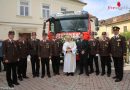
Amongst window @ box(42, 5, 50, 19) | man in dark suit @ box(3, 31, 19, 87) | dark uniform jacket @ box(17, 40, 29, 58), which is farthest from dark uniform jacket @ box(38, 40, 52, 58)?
window @ box(42, 5, 50, 19)

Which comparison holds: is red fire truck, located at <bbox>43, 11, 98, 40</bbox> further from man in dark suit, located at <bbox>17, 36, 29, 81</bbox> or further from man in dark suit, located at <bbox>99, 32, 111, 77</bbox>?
man in dark suit, located at <bbox>17, 36, 29, 81</bbox>

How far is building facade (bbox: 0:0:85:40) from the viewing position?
81.1 feet

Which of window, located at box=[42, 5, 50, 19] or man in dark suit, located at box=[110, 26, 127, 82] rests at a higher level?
window, located at box=[42, 5, 50, 19]

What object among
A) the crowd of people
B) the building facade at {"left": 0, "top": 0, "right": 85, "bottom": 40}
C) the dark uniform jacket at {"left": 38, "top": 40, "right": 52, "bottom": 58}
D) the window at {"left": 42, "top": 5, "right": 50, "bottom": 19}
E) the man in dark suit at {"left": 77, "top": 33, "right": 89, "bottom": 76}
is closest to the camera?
the crowd of people

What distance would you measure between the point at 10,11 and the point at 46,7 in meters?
4.77

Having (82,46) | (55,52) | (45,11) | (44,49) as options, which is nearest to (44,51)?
(44,49)

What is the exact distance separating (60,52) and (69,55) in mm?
511

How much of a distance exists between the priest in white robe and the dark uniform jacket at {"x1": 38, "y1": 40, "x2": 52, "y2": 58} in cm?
85

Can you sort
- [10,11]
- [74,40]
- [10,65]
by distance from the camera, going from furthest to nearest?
[10,11] < [74,40] < [10,65]

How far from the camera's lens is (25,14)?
26609mm

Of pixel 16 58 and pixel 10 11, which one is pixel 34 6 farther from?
pixel 16 58

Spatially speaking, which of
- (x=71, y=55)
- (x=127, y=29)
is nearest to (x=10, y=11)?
(x=71, y=55)

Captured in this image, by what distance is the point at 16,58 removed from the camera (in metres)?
9.42

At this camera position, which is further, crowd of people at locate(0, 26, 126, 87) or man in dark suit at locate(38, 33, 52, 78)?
man in dark suit at locate(38, 33, 52, 78)
